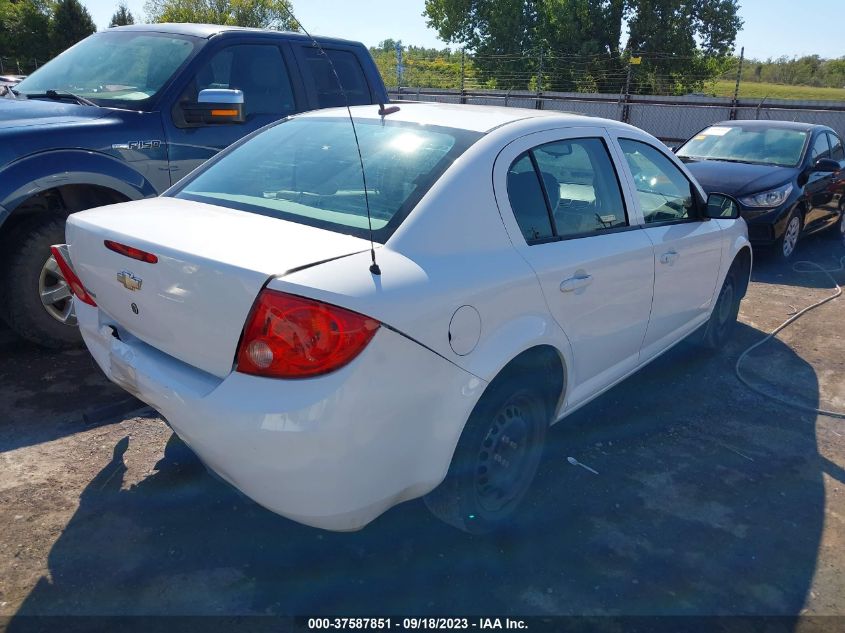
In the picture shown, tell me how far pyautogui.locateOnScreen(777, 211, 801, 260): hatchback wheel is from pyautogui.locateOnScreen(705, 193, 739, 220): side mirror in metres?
3.46

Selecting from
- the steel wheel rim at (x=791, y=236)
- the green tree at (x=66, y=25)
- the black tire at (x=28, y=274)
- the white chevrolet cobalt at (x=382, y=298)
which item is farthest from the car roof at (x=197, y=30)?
the green tree at (x=66, y=25)

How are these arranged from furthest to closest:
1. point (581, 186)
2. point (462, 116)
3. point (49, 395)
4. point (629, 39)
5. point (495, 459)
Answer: point (629, 39), point (49, 395), point (581, 186), point (462, 116), point (495, 459)

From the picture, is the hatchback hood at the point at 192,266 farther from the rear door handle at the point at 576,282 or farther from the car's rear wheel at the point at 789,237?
the car's rear wheel at the point at 789,237

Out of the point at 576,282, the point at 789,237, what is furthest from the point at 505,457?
the point at 789,237

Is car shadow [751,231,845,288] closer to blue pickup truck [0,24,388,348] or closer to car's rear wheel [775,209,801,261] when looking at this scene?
car's rear wheel [775,209,801,261]

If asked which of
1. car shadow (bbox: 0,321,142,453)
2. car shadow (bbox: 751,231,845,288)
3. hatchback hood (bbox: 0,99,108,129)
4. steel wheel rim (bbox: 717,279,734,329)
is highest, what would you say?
hatchback hood (bbox: 0,99,108,129)

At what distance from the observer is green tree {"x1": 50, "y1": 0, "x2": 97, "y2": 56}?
123 ft

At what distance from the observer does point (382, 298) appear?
215 centimetres

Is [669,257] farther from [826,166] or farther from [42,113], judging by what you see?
[826,166]

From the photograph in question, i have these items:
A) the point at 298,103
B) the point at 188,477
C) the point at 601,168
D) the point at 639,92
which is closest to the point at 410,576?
the point at 188,477

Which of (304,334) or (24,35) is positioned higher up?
(24,35)

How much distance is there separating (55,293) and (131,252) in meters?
2.19

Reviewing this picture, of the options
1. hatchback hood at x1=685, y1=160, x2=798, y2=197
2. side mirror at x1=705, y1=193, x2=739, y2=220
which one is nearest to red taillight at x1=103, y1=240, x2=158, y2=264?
side mirror at x1=705, y1=193, x2=739, y2=220

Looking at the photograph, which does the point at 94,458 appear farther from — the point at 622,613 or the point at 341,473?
the point at 622,613
